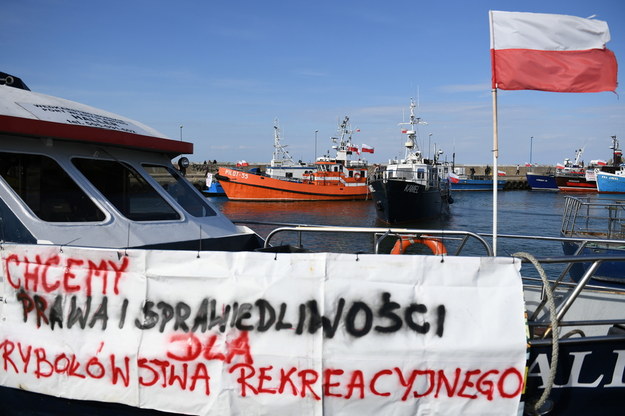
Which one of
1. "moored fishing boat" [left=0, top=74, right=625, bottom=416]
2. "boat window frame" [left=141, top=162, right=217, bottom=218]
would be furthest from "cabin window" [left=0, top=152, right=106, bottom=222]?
"boat window frame" [left=141, top=162, right=217, bottom=218]

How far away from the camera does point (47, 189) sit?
4484mm

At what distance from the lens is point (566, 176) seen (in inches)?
2840

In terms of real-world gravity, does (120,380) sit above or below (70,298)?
below

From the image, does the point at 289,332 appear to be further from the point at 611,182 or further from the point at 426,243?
the point at 611,182

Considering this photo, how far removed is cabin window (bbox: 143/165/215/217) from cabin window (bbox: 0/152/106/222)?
3.16 feet

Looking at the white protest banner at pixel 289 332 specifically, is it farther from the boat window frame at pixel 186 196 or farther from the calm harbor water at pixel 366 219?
the calm harbor water at pixel 366 219

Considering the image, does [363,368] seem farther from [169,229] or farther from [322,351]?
[169,229]

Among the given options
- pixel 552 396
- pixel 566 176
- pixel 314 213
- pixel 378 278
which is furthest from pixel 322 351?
pixel 566 176

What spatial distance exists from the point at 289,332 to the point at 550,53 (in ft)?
10.6

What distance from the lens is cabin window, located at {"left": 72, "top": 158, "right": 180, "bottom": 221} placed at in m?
4.77

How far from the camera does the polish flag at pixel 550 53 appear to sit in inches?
Answer: 166

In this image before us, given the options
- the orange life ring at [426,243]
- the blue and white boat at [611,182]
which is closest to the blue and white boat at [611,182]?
the blue and white boat at [611,182]

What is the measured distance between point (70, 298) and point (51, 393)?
722 millimetres

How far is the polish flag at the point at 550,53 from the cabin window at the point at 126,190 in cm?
347
